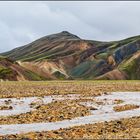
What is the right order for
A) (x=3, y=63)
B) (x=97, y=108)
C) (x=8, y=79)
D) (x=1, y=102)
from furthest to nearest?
(x=3, y=63) < (x=8, y=79) < (x=1, y=102) < (x=97, y=108)

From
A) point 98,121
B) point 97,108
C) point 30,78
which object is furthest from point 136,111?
point 30,78

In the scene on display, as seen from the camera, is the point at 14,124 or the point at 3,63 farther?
the point at 3,63

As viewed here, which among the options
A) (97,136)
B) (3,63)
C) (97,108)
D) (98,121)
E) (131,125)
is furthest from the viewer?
(3,63)

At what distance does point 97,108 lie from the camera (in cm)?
4812

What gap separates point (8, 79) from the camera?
557ft

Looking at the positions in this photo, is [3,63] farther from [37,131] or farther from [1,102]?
[37,131]

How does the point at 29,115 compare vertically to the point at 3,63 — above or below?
below

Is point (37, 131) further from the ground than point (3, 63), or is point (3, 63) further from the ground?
point (3, 63)

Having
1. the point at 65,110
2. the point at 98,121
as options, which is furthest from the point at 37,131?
the point at 65,110

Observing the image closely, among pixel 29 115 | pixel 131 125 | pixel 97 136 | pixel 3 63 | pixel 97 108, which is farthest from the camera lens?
pixel 3 63

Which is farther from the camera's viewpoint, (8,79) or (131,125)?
(8,79)

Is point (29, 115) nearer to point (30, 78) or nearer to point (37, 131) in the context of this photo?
point (37, 131)

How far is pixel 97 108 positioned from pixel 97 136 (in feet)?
63.5

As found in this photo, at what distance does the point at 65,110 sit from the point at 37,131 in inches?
510
